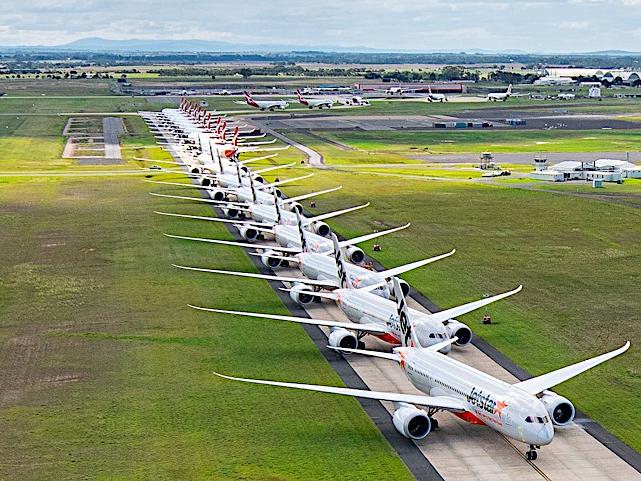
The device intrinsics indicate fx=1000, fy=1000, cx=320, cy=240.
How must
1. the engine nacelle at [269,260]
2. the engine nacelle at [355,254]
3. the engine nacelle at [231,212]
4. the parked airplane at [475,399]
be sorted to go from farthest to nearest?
1. the engine nacelle at [231,212]
2. the engine nacelle at [355,254]
3. the engine nacelle at [269,260]
4. the parked airplane at [475,399]

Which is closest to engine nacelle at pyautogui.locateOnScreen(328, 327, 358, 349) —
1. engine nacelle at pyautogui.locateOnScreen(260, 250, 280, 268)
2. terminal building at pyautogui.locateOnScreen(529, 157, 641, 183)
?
engine nacelle at pyautogui.locateOnScreen(260, 250, 280, 268)

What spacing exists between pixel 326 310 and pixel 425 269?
59.6ft

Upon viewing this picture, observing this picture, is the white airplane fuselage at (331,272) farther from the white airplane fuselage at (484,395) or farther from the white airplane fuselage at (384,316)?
the white airplane fuselage at (484,395)

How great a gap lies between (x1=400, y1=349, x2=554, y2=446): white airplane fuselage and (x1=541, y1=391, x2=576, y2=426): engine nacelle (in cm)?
250

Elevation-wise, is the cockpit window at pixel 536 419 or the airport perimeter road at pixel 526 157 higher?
the cockpit window at pixel 536 419

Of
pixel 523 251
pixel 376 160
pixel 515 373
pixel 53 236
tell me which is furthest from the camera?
pixel 376 160

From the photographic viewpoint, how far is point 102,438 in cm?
5625

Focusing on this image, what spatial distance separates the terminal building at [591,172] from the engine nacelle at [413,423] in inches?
4414

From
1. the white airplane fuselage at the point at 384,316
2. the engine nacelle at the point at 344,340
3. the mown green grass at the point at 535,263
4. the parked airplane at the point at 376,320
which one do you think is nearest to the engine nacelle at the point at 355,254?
the mown green grass at the point at 535,263

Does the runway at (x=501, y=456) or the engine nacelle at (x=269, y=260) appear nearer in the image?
the runway at (x=501, y=456)

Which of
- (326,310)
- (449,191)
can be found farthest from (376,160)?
(326,310)

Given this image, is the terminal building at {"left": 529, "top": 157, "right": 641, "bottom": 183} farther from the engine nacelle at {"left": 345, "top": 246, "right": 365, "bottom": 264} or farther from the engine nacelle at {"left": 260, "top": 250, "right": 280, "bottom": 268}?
the engine nacelle at {"left": 260, "top": 250, "right": 280, "bottom": 268}

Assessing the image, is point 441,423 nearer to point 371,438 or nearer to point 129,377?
point 371,438

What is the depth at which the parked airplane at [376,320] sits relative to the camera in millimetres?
66875
